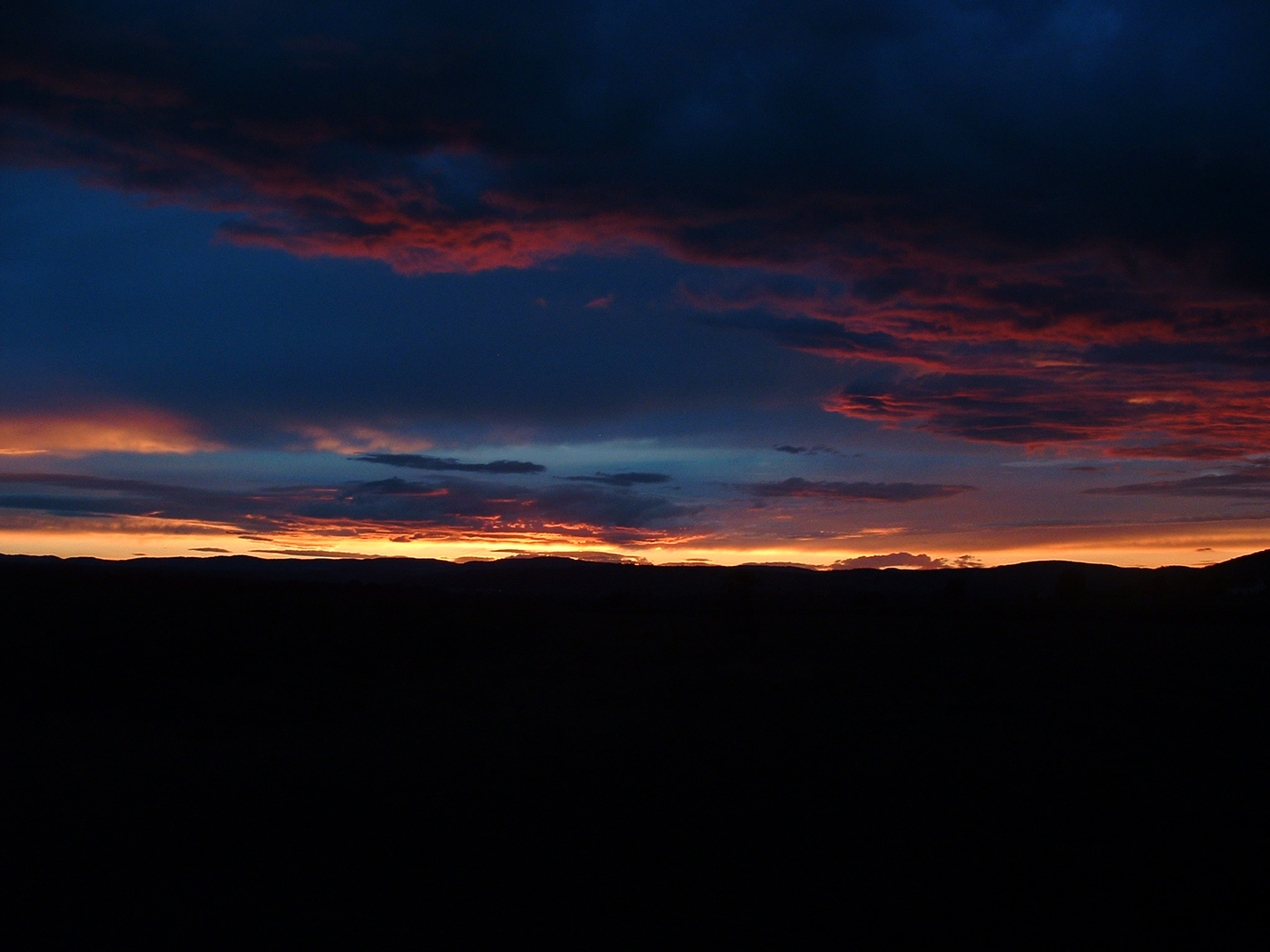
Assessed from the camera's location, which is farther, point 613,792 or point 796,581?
point 796,581

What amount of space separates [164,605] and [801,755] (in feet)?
80.0

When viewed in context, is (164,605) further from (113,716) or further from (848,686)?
(848,686)

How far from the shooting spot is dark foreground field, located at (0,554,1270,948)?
7777mm

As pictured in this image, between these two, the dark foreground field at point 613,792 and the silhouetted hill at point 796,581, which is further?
the silhouetted hill at point 796,581

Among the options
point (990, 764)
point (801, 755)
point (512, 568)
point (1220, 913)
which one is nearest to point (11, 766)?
point (801, 755)

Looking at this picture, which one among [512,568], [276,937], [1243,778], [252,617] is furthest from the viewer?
[512,568]

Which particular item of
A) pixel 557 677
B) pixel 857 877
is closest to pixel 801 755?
pixel 857 877

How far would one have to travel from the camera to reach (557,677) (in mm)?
22781

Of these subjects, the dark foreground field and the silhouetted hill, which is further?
the silhouetted hill

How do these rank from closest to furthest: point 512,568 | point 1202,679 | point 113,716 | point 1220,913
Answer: point 1220,913 → point 113,716 → point 1202,679 → point 512,568

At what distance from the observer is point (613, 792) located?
11.3m

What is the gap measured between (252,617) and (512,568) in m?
140

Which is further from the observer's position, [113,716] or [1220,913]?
[113,716]

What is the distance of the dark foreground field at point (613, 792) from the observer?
7.78 metres
